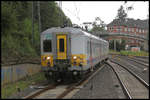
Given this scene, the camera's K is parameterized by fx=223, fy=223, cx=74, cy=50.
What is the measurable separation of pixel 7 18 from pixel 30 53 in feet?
18.9

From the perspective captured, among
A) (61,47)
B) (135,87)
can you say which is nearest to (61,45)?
(61,47)

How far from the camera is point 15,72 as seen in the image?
12.9 metres

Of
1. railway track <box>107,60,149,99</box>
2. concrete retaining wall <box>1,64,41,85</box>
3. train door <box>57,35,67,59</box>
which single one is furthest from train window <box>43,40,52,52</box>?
railway track <box>107,60,149,99</box>

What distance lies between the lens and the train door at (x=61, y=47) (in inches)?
460

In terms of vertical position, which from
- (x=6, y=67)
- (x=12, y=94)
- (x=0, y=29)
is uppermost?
(x=0, y=29)

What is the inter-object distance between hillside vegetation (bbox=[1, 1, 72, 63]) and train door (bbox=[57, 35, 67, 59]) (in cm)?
264

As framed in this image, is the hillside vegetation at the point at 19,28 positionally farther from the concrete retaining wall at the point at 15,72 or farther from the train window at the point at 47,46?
the train window at the point at 47,46

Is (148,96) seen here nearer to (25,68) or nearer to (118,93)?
(118,93)

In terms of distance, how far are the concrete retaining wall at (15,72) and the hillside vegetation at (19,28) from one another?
1173 millimetres

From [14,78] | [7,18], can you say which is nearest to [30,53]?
[7,18]

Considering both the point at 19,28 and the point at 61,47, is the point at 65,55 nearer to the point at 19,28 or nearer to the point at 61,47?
the point at 61,47

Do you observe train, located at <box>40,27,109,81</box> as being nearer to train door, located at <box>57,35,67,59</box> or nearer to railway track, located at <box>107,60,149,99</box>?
train door, located at <box>57,35,67,59</box>

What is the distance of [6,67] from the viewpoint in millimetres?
11969

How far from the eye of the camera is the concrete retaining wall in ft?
38.2
